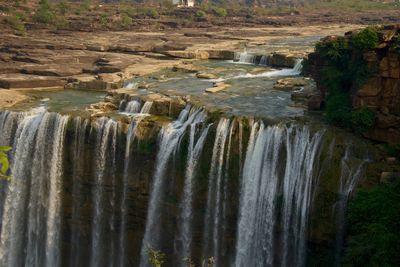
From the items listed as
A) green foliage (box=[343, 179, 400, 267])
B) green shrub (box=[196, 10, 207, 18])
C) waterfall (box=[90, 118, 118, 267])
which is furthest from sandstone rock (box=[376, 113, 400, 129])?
green shrub (box=[196, 10, 207, 18])

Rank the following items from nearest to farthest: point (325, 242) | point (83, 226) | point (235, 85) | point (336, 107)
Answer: point (325, 242), point (336, 107), point (83, 226), point (235, 85)

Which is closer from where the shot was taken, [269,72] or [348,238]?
[348,238]

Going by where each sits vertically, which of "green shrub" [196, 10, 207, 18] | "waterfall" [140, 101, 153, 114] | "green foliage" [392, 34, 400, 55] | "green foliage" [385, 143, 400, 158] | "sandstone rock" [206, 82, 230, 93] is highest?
"green foliage" [392, 34, 400, 55]

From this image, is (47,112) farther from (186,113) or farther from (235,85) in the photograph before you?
(235,85)

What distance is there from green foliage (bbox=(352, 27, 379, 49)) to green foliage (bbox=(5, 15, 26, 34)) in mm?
45773

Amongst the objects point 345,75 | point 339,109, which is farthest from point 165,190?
point 345,75

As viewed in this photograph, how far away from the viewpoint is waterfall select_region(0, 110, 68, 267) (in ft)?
88.0

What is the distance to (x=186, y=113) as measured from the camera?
Answer: 88.4 ft

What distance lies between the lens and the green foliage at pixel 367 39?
2152 centimetres

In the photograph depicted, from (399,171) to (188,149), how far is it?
8.52 meters

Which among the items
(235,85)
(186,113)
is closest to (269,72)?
(235,85)

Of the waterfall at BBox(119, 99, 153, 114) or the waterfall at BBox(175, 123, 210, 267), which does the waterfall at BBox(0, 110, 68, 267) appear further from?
the waterfall at BBox(175, 123, 210, 267)

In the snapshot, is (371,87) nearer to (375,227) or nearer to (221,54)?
(375,227)

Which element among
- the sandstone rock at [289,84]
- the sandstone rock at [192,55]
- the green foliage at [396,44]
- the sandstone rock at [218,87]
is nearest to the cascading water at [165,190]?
the green foliage at [396,44]
